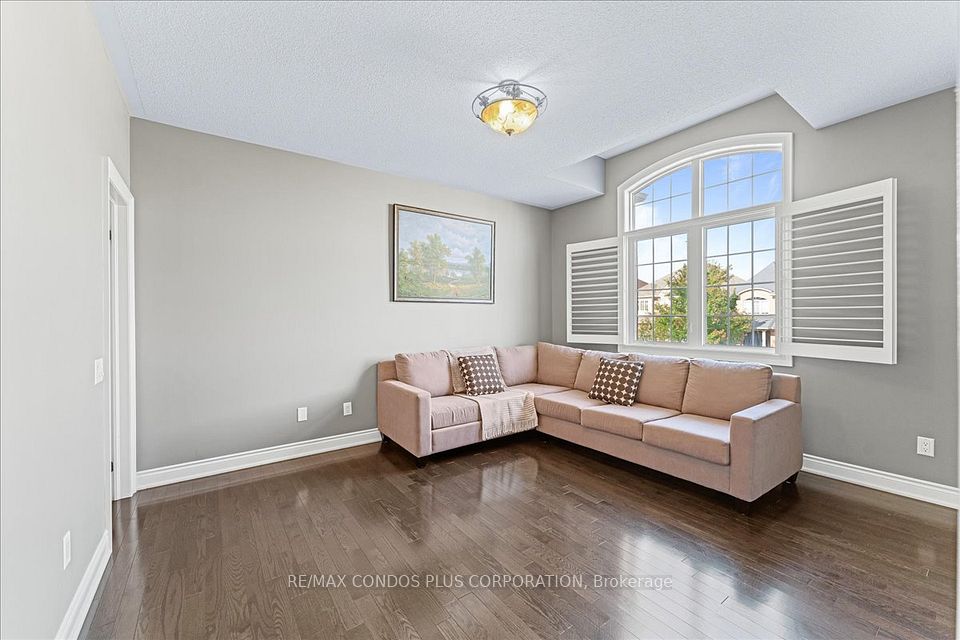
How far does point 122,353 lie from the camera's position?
275 centimetres

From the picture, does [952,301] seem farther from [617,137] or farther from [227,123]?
[227,123]

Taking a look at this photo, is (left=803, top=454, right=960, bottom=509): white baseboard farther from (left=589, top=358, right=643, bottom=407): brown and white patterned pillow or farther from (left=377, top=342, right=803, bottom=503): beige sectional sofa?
(left=589, top=358, right=643, bottom=407): brown and white patterned pillow

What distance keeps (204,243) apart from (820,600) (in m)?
4.23

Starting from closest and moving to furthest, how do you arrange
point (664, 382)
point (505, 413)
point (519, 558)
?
point (519, 558) < point (664, 382) < point (505, 413)

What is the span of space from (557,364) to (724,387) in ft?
5.87

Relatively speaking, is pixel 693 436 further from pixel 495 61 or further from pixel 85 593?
pixel 85 593

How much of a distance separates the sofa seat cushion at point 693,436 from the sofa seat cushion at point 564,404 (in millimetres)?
676

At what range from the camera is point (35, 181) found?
4.56 ft

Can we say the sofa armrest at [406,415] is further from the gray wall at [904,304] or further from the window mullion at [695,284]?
the gray wall at [904,304]

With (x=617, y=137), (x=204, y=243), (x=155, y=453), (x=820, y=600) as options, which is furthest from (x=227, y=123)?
(x=820, y=600)

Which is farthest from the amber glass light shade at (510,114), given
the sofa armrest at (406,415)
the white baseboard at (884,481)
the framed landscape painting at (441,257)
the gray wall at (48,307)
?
the white baseboard at (884,481)

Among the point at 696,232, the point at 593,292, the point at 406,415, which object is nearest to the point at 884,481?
the point at 696,232

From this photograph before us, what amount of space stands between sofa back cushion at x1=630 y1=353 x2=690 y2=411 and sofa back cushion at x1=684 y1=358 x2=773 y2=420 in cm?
6

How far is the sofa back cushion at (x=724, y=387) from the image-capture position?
10.0ft
